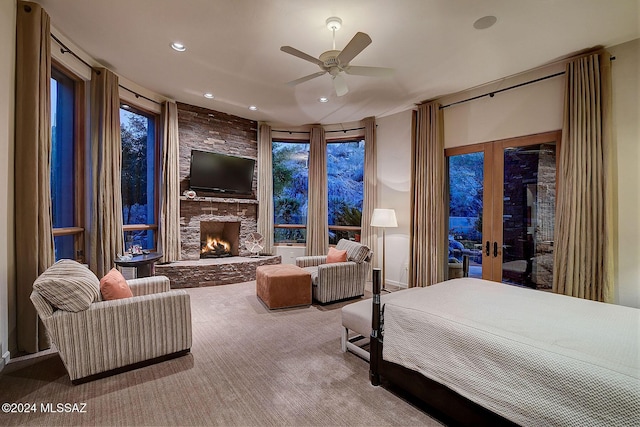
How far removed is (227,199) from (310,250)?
6.56ft

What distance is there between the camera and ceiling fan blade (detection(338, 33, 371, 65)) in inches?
92.0

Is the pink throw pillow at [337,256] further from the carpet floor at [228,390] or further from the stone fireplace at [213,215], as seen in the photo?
the stone fireplace at [213,215]

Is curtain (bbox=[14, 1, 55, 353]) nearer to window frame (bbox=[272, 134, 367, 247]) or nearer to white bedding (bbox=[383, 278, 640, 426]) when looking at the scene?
white bedding (bbox=[383, 278, 640, 426])

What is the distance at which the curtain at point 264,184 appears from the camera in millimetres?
6172

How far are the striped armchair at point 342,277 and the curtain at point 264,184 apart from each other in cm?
198

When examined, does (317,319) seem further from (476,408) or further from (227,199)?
(227,199)

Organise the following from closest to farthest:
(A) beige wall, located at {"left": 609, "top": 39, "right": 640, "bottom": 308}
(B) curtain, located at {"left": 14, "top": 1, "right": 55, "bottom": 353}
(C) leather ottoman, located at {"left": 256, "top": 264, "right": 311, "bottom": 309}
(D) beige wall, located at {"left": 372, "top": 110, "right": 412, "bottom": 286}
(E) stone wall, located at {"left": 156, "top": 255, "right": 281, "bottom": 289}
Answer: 1. (B) curtain, located at {"left": 14, "top": 1, "right": 55, "bottom": 353}
2. (A) beige wall, located at {"left": 609, "top": 39, "right": 640, "bottom": 308}
3. (C) leather ottoman, located at {"left": 256, "top": 264, "right": 311, "bottom": 309}
4. (E) stone wall, located at {"left": 156, "top": 255, "right": 281, "bottom": 289}
5. (D) beige wall, located at {"left": 372, "top": 110, "right": 412, "bottom": 286}

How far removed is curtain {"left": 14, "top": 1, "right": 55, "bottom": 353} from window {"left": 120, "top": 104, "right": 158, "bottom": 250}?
1.99 m

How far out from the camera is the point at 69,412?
1861 millimetres

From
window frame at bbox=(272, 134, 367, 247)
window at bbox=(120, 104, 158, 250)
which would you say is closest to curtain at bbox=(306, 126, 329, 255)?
window frame at bbox=(272, 134, 367, 247)

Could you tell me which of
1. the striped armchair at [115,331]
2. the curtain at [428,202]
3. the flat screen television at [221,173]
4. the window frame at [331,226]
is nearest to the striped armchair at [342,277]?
the curtain at [428,202]

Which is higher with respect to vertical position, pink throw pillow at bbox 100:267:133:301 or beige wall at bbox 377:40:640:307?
beige wall at bbox 377:40:640:307

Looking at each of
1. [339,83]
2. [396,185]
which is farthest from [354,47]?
[396,185]

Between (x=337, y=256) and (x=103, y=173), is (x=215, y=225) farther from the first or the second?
(x=337, y=256)
